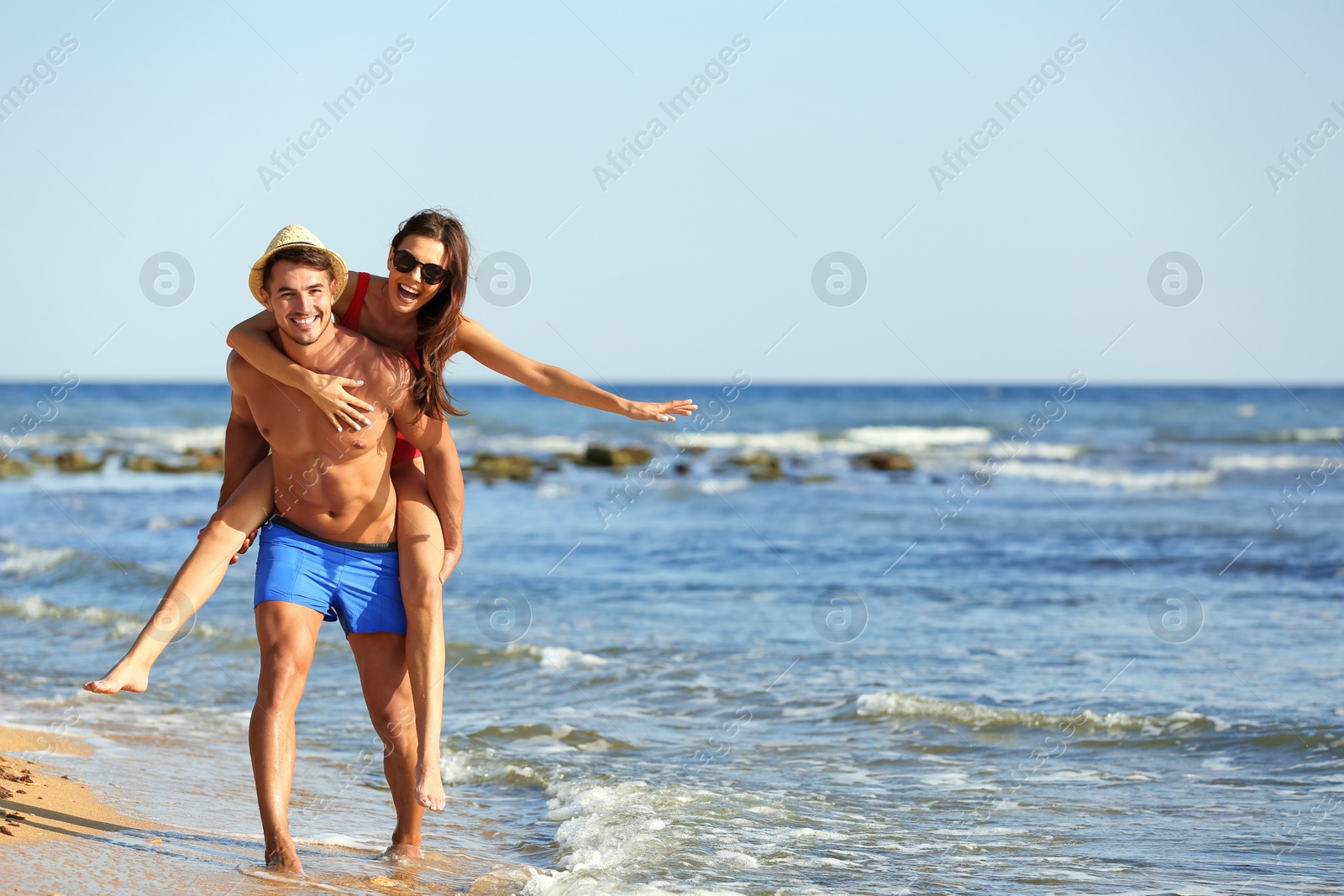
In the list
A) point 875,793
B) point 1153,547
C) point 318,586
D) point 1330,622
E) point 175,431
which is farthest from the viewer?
point 175,431

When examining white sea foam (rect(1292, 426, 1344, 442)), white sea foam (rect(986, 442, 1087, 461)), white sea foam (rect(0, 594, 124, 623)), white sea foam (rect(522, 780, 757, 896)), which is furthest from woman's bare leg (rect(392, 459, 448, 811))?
white sea foam (rect(1292, 426, 1344, 442))

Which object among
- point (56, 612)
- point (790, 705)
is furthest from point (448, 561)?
point (56, 612)

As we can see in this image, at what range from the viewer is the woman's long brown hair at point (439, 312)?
12.5 feet

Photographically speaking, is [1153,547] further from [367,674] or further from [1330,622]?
[367,674]

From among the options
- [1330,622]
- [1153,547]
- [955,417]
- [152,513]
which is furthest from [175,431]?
[1330,622]

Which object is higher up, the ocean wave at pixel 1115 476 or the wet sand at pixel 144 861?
the ocean wave at pixel 1115 476

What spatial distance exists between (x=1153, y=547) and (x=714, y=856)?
34.7ft

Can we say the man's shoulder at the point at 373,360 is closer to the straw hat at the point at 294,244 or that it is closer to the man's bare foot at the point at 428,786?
the straw hat at the point at 294,244

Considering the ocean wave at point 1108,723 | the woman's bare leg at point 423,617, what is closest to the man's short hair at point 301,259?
the woman's bare leg at point 423,617

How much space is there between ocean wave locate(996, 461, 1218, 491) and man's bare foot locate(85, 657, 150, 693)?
70.2 feet

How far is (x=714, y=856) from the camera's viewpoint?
4.53m

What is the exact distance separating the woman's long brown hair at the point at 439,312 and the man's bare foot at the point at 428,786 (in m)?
1.14

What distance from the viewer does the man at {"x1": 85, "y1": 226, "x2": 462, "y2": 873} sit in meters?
3.70

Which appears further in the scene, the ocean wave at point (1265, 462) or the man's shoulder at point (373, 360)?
the ocean wave at point (1265, 462)
